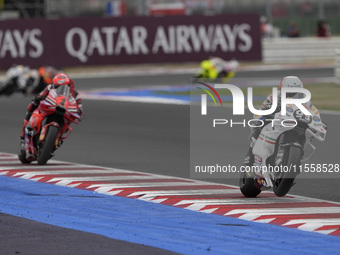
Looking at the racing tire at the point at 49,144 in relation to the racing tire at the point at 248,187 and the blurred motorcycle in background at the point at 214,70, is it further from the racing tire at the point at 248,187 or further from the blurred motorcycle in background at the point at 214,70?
the blurred motorcycle in background at the point at 214,70

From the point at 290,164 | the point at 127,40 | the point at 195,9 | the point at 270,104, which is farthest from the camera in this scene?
the point at 195,9

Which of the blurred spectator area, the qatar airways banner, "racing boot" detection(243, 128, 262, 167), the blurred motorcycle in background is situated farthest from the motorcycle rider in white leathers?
the blurred spectator area

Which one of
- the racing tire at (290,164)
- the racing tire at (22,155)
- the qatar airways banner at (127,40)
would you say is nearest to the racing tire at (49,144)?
the racing tire at (22,155)

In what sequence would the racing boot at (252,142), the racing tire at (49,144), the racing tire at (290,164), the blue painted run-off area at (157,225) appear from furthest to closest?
the racing tire at (49,144)
the racing boot at (252,142)
the racing tire at (290,164)
the blue painted run-off area at (157,225)

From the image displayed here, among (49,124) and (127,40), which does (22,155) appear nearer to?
(49,124)

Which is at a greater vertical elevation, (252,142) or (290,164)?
(252,142)

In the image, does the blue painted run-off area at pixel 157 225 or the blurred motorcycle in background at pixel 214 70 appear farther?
the blurred motorcycle in background at pixel 214 70

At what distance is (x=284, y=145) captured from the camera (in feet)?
34.2

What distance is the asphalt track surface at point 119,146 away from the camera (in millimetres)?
8922

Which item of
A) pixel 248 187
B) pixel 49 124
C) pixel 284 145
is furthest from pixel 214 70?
pixel 284 145

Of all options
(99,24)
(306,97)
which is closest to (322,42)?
(99,24)

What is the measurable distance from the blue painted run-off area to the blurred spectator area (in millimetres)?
40962

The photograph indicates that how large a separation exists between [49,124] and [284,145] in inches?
183

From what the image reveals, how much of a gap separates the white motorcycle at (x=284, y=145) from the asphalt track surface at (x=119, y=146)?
35.5 inches
